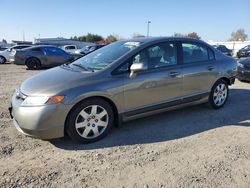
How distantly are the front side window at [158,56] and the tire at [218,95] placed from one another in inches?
51.3

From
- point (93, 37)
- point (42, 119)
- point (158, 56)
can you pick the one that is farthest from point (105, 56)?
point (93, 37)

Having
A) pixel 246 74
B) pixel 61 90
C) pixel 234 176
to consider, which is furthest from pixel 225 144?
pixel 246 74

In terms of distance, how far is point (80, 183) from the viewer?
302 cm

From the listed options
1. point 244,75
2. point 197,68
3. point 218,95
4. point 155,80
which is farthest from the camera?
point 244,75

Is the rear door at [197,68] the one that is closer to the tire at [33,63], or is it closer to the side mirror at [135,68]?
the side mirror at [135,68]

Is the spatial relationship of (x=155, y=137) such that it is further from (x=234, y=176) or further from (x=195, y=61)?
(x=195, y=61)

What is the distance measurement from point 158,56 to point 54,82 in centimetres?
186

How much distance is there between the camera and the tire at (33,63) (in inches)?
594

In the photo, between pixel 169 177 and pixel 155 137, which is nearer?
pixel 169 177

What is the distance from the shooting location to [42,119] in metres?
3.62

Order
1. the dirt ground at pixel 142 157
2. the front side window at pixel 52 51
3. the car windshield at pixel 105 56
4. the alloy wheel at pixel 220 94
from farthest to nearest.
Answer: the front side window at pixel 52 51
the alloy wheel at pixel 220 94
the car windshield at pixel 105 56
the dirt ground at pixel 142 157

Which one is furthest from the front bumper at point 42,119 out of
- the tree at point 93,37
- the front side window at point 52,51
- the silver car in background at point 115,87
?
the tree at point 93,37

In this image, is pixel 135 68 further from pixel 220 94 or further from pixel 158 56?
pixel 220 94

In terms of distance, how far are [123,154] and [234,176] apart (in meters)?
1.43
